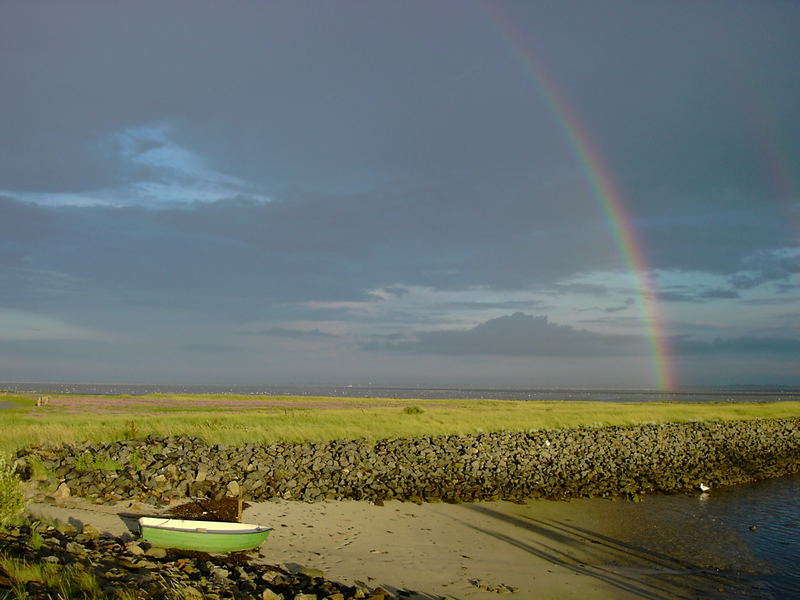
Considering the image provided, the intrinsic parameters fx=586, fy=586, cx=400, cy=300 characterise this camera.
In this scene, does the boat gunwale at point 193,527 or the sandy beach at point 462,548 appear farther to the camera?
the sandy beach at point 462,548

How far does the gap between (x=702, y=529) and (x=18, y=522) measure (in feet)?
79.9

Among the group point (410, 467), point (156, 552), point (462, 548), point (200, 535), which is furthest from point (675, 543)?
point (156, 552)

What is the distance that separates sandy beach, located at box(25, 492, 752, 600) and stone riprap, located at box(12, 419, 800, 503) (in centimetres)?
198

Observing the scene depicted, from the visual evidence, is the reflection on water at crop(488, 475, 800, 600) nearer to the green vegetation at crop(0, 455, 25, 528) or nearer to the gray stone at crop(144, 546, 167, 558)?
the gray stone at crop(144, 546, 167, 558)

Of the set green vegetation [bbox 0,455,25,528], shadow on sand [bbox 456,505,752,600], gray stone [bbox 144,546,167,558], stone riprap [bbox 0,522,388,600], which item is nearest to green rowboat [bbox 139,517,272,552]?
stone riprap [bbox 0,522,388,600]

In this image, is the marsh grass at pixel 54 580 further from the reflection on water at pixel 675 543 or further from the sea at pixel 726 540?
the sea at pixel 726 540

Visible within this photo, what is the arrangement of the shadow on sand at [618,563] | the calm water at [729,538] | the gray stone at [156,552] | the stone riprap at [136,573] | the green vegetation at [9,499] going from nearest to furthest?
the stone riprap at [136,573]
the gray stone at [156,552]
the green vegetation at [9,499]
the shadow on sand at [618,563]
the calm water at [729,538]

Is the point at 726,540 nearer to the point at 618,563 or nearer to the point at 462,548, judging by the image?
the point at 618,563

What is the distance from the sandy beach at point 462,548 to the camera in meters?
16.2

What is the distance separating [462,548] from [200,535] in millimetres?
8916

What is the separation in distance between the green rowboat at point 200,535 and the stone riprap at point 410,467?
23.7ft

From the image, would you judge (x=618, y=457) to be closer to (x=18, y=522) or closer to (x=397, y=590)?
(x=397, y=590)

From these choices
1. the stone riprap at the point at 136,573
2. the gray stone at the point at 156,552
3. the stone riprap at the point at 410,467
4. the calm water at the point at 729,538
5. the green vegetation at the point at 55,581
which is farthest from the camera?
the stone riprap at the point at 410,467

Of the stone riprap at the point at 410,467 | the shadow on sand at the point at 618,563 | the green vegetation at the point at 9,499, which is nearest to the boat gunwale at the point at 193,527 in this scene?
the green vegetation at the point at 9,499
